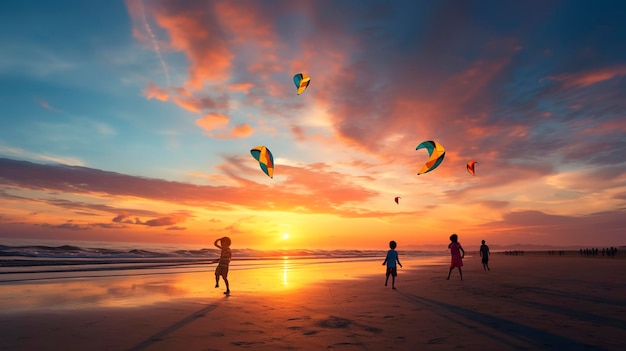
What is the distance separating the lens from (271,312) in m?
10.4

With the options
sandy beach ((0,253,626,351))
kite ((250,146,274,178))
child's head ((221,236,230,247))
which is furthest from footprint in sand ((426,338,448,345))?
kite ((250,146,274,178))

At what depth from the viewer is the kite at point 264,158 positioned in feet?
72.2

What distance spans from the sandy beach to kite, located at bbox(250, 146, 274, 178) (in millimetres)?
8816

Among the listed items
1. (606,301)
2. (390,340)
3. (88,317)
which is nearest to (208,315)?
(88,317)

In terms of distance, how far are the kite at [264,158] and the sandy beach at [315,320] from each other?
8.82 meters

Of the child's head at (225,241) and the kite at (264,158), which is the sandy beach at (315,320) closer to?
the child's head at (225,241)

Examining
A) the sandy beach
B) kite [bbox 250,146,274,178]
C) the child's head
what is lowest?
the sandy beach

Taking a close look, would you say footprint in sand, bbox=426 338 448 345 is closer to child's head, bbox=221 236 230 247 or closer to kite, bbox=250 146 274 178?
child's head, bbox=221 236 230 247

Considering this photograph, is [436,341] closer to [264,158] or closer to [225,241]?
[225,241]

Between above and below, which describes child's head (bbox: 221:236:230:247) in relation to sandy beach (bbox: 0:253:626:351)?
above

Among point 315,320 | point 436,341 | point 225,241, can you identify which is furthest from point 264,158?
point 436,341

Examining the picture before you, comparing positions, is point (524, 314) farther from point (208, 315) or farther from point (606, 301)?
point (208, 315)

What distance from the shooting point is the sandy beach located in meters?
7.08

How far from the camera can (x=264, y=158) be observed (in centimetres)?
2222
